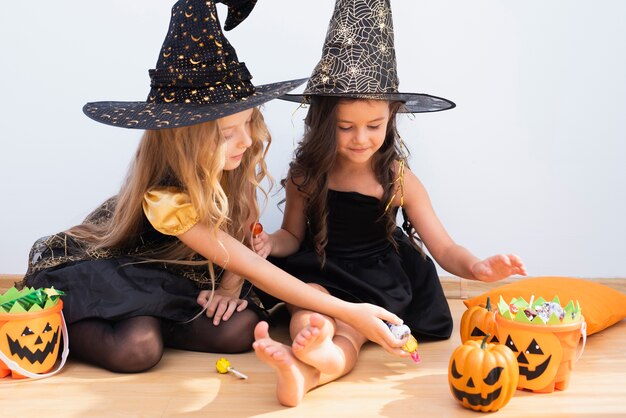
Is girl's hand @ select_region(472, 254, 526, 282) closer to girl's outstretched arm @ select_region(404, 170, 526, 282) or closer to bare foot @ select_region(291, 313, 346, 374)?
girl's outstretched arm @ select_region(404, 170, 526, 282)

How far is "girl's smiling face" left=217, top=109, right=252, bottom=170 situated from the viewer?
1616mm

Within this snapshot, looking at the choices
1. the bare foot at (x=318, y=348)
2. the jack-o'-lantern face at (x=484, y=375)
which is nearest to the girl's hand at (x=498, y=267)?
the jack-o'-lantern face at (x=484, y=375)

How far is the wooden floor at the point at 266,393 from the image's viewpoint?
1432 millimetres

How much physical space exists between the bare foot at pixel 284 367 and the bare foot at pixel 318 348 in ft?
0.06

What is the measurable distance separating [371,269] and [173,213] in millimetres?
521

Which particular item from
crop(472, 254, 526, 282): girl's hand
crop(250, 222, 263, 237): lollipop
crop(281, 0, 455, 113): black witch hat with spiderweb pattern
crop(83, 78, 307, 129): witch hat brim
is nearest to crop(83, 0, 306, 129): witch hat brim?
crop(83, 78, 307, 129): witch hat brim

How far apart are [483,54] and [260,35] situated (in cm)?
62

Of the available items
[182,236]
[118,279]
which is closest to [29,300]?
[118,279]

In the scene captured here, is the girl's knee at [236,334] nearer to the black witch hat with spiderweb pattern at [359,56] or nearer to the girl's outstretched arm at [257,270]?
the girl's outstretched arm at [257,270]

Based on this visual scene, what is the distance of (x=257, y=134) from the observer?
5.67 feet

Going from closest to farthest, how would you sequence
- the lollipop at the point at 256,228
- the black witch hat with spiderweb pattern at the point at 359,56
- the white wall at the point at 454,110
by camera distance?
the black witch hat with spiderweb pattern at the point at 359,56, the lollipop at the point at 256,228, the white wall at the point at 454,110

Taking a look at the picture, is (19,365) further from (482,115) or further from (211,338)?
(482,115)

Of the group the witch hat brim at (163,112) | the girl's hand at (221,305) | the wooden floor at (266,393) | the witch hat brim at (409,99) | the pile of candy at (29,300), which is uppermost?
the witch hat brim at (409,99)

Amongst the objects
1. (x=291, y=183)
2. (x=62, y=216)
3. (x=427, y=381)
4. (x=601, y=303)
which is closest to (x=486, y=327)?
(x=427, y=381)
